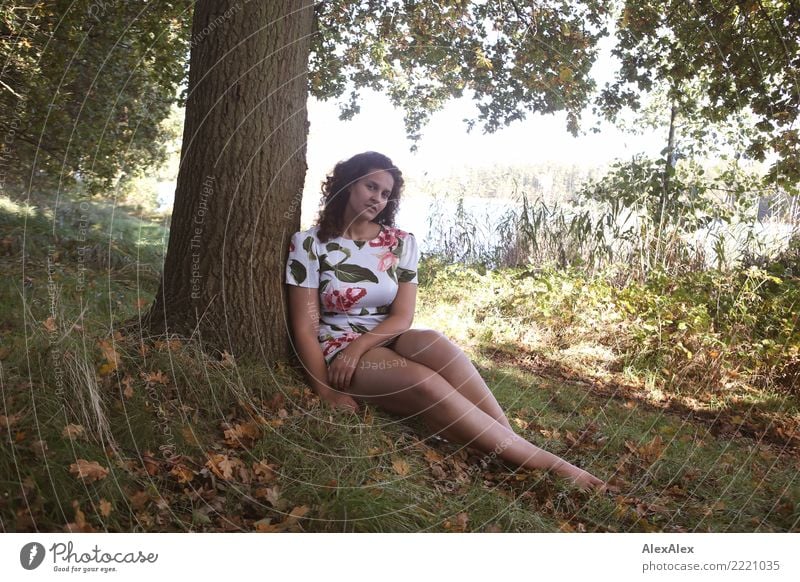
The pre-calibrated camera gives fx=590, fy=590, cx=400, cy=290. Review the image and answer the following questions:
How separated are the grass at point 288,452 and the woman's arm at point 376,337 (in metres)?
0.15

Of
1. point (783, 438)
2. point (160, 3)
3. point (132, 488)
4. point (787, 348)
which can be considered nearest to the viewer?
point (132, 488)

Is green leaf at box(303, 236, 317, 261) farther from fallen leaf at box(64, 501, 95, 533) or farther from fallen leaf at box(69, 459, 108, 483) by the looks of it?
fallen leaf at box(64, 501, 95, 533)

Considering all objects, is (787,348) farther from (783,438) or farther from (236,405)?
(236,405)

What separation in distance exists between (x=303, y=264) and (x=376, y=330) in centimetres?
44

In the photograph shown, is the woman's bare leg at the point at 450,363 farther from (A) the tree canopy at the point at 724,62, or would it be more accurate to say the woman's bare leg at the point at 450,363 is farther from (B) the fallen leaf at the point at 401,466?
(A) the tree canopy at the point at 724,62

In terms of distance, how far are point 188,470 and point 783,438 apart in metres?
3.09

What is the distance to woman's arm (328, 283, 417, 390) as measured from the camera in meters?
2.57

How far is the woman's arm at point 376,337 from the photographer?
8.43 feet

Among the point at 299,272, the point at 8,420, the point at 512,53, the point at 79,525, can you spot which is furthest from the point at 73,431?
the point at 512,53

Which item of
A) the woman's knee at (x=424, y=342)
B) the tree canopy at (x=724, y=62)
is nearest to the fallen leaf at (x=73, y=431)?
the woman's knee at (x=424, y=342)

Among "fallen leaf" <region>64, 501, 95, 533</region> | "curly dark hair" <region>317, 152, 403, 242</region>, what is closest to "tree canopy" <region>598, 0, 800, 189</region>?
"curly dark hair" <region>317, 152, 403, 242</region>

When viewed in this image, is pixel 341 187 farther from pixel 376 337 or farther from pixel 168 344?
A: pixel 168 344
